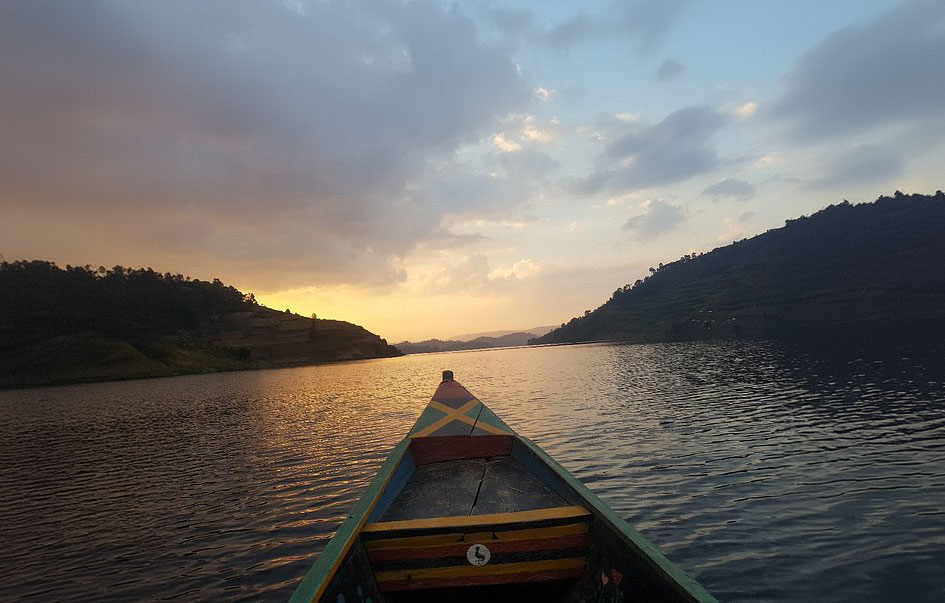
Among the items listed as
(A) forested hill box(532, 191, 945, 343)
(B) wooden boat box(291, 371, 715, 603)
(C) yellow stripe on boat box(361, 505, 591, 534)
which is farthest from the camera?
(A) forested hill box(532, 191, 945, 343)

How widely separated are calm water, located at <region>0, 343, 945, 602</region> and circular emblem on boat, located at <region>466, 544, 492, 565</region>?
Answer: 15.6 feet

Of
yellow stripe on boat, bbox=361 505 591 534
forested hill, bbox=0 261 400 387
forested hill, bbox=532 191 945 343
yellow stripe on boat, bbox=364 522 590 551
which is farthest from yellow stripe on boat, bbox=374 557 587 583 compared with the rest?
forested hill, bbox=532 191 945 343

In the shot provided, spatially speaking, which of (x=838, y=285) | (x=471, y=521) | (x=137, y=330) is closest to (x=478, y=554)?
(x=471, y=521)

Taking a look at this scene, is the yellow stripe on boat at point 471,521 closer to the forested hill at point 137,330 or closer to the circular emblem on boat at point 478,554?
the circular emblem on boat at point 478,554

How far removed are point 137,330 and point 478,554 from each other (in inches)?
6206

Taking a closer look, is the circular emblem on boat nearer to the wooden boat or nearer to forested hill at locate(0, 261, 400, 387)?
the wooden boat

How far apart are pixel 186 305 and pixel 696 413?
185m

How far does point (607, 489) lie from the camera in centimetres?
1254

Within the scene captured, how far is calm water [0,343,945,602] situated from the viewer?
335 inches

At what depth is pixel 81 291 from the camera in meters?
150

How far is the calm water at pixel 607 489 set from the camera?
8516mm

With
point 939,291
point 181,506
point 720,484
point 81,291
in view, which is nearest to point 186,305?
point 81,291

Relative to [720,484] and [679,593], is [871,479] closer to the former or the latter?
[720,484]

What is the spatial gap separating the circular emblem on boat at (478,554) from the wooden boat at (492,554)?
0.01m
